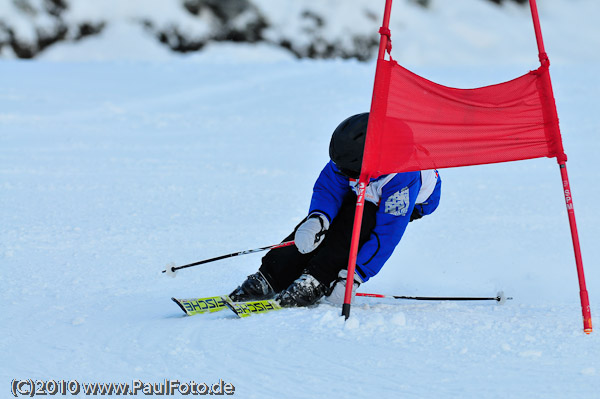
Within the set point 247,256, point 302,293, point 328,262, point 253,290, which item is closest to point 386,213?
point 328,262

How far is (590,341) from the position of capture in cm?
265

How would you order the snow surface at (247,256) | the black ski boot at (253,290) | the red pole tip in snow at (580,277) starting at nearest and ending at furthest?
the snow surface at (247,256) → the red pole tip in snow at (580,277) → the black ski boot at (253,290)

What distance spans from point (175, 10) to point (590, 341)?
19.2 m

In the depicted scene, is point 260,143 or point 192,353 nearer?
point 192,353

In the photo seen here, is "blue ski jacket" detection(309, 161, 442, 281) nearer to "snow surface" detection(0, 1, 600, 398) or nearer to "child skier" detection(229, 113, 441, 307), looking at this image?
"child skier" detection(229, 113, 441, 307)

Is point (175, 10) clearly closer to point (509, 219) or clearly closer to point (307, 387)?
point (509, 219)

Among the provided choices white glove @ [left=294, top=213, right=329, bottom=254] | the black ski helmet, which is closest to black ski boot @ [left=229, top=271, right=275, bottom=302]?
white glove @ [left=294, top=213, right=329, bottom=254]

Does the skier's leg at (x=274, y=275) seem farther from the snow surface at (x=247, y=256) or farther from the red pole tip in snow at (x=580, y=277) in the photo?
the red pole tip in snow at (x=580, y=277)

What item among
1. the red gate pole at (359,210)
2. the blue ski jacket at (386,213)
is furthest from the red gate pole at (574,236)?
the blue ski jacket at (386,213)

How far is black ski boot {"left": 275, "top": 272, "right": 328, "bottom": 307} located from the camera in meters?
3.26

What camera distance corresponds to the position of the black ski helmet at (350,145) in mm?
3234

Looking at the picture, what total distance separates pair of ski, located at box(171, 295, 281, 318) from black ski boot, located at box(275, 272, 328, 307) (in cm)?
5

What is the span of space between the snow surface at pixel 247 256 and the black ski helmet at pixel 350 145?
2.18 feet

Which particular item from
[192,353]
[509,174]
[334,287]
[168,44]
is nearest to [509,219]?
[509,174]
